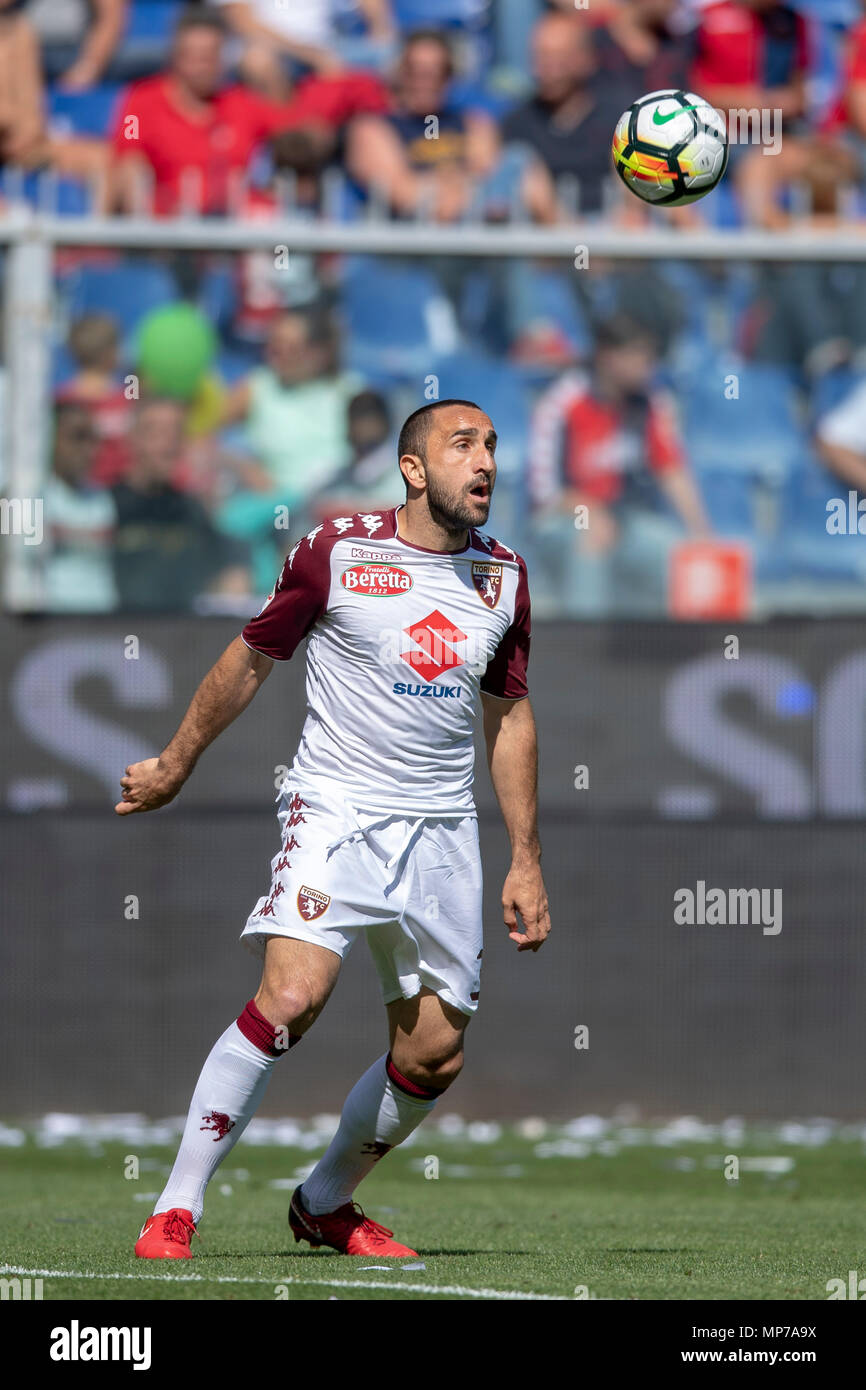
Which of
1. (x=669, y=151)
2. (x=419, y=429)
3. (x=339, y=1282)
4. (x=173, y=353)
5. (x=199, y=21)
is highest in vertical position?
(x=199, y=21)

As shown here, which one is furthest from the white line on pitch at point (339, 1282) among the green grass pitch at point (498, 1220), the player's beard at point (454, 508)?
the player's beard at point (454, 508)

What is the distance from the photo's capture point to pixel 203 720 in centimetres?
618

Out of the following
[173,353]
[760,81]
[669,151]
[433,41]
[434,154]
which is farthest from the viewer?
[760,81]

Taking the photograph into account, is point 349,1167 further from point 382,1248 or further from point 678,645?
point 678,645

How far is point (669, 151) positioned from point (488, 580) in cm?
265

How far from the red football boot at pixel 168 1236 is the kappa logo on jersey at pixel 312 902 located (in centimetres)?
Result: 90

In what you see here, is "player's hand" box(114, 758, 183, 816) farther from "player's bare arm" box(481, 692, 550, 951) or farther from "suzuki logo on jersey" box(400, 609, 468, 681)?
"player's bare arm" box(481, 692, 550, 951)

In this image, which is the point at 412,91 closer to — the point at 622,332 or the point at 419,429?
the point at 622,332

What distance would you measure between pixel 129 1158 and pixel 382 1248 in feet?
10.3

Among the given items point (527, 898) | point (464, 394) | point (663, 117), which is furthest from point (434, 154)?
point (527, 898)

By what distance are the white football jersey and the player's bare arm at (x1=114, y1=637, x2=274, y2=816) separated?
2.8 inches

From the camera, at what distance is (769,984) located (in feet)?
33.6

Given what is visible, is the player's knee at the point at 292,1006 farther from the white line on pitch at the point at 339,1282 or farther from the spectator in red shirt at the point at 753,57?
the spectator in red shirt at the point at 753,57
